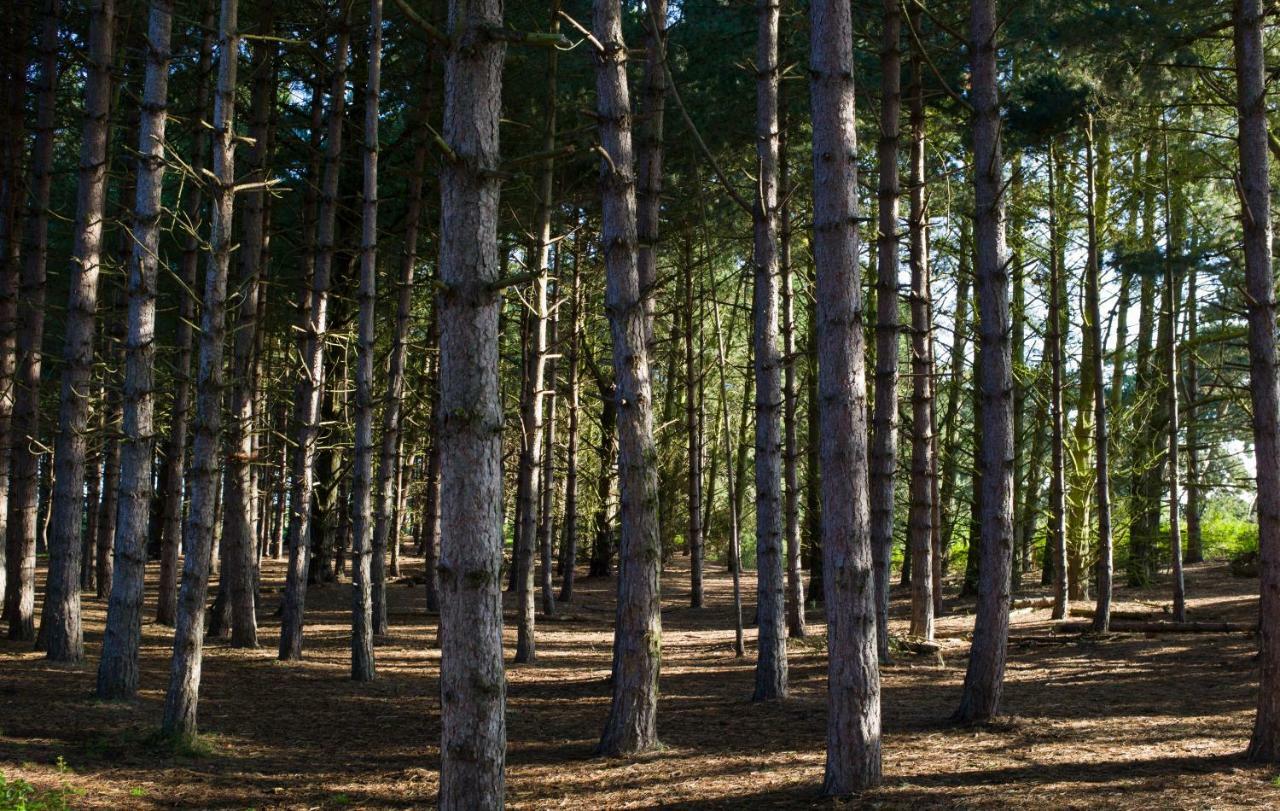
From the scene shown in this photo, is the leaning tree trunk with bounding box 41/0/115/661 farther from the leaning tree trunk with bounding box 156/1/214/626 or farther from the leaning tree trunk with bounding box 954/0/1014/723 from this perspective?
the leaning tree trunk with bounding box 954/0/1014/723

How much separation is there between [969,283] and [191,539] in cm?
1588

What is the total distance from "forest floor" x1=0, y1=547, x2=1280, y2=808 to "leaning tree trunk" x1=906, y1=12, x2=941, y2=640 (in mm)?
821

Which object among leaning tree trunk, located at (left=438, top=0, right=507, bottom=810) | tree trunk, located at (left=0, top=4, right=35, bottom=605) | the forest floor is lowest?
the forest floor

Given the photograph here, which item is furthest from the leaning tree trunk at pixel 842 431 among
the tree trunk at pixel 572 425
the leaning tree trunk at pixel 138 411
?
the tree trunk at pixel 572 425

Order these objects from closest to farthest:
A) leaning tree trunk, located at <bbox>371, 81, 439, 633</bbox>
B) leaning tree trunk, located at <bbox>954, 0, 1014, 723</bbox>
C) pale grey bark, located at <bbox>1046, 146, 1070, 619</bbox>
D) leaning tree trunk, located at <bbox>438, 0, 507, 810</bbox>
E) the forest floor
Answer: leaning tree trunk, located at <bbox>438, 0, 507, 810</bbox> → the forest floor → leaning tree trunk, located at <bbox>954, 0, 1014, 723</bbox> → leaning tree trunk, located at <bbox>371, 81, 439, 633</bbox> → pale grey bark, located at <bbox>1046, 146, 1070, 619</bbox>

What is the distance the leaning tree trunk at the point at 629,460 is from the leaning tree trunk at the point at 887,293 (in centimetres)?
437

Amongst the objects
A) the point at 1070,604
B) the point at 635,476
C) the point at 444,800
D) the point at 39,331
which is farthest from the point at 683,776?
the point at 1070,604

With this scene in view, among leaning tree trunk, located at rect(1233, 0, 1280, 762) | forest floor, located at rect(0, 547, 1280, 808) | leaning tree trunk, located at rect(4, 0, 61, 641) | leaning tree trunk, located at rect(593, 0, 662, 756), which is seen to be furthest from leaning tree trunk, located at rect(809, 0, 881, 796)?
leaning tree trunk, located at rect(4, 0, 61, 641)

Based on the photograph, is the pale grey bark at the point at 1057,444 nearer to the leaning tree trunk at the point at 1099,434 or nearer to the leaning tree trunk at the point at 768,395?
the leaning tree trunk at the point at 1099,434

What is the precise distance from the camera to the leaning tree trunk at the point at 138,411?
30.9 feet

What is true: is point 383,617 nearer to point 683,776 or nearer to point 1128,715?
point 683,776

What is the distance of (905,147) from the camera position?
17203 millimetres

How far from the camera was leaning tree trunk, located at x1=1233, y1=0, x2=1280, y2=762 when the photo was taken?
280 inches

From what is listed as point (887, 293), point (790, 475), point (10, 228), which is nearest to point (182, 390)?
point (10, 228)
